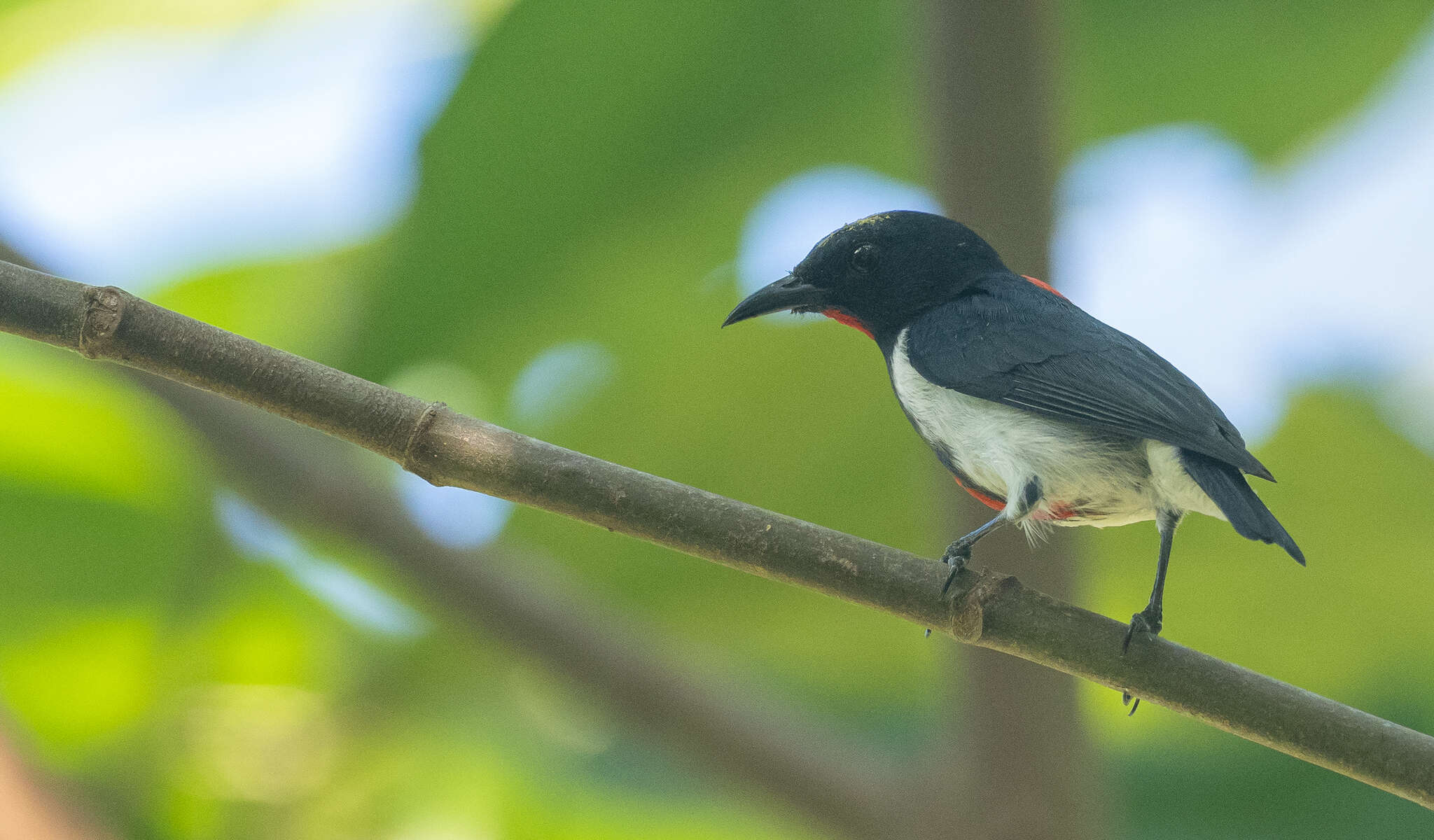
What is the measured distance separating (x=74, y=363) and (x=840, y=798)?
1.99 m

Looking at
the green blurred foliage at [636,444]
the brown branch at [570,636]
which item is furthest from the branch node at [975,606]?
the green blurred foliage at [636,444]

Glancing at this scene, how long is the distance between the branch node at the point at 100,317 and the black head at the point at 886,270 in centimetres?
79

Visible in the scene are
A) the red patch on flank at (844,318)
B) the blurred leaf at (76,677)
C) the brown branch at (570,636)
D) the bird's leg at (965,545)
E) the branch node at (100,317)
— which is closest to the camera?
the branch node at (100,317)

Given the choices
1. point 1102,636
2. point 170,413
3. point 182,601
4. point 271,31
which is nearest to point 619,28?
point 271,31

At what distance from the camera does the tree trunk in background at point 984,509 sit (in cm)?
166

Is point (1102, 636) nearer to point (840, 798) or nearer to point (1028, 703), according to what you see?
point (1028, 703)

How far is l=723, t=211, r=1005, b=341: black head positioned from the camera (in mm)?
1570

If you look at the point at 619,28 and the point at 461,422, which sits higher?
the point at 619,28

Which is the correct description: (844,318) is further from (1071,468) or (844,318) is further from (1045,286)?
(1071,468)

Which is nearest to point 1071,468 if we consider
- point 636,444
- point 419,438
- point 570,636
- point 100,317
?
point 419,438

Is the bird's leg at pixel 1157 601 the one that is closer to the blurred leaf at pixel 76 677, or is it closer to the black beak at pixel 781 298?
the black beak at pixel 781 298

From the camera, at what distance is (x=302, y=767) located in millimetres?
2602

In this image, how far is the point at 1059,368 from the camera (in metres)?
1.41

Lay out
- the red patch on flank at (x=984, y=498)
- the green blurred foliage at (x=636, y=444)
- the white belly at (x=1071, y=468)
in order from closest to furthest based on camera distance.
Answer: the white belly at (x=1071, y=468) → the red patch on flank at (x=984, y=498) → the green blurred foliage at (x=636, y=444)
